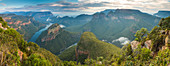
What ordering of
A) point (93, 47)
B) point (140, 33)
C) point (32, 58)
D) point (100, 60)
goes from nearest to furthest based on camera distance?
point (32, 58) → point (140, 33) → point (100, 60) → point (93, 47)

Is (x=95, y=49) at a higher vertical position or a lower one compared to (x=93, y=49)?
higher

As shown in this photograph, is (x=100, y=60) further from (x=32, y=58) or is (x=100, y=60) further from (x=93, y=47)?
(x=32, y=58)

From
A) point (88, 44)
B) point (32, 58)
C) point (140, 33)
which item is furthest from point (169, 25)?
point (88, 44)

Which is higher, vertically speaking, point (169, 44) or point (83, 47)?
point (169, 44)

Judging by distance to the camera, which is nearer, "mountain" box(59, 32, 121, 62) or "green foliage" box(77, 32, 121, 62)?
"green foliage" box(77, 32, 121, 62)

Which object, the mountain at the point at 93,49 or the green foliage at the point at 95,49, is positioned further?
the mountain at the point at 93,49

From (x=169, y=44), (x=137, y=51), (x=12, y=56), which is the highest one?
(x=169, y=44)

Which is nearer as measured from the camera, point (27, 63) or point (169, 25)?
point (169, 25)

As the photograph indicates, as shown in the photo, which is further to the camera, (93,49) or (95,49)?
(93,49)

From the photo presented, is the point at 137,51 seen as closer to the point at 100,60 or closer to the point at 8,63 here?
the point at 100,60

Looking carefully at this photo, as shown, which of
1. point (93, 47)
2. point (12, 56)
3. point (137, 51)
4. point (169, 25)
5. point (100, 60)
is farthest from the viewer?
point (93, 47)
